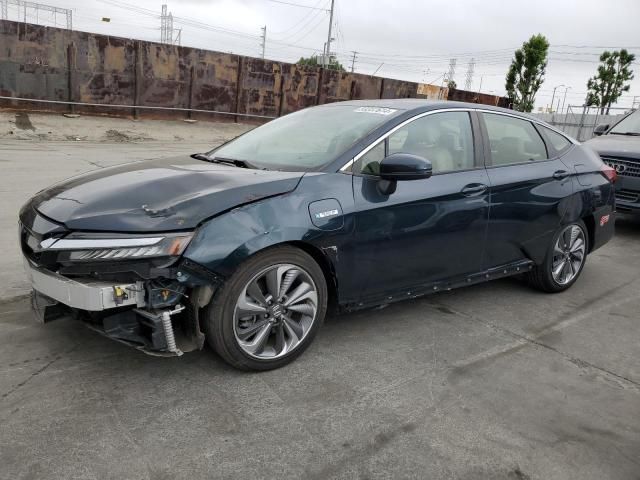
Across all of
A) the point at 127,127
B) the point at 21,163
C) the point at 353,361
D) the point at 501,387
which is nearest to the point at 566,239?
the point at 501,387

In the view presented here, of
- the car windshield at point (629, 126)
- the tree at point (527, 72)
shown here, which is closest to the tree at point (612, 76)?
the tree at point (527, 72)

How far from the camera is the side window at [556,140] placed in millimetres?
4926

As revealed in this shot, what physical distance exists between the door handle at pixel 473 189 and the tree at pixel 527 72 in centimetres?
2775

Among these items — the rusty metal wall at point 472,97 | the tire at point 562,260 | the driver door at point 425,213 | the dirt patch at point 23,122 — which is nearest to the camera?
the driver door at point 425,213

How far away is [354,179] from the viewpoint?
11.3 feet

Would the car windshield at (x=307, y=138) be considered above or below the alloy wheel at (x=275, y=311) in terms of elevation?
above

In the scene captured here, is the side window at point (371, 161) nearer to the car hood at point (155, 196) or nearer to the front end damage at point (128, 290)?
the car hood at point (155, 196)

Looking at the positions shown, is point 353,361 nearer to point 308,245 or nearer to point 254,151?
point 308,245

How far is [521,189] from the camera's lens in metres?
4.40

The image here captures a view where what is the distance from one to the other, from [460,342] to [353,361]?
0.84m

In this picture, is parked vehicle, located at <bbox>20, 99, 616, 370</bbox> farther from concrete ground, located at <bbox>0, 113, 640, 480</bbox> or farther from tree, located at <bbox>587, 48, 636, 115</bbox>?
tree, located at <bbox>587, 48, 636, 115</bbox>

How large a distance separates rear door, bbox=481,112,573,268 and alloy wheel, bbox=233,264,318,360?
1659 millimetres

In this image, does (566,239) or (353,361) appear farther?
(566,239)

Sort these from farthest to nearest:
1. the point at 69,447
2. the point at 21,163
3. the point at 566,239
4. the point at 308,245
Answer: the point at 21,163, the point at 566,239, the point at 308,245, the point at 69,447
